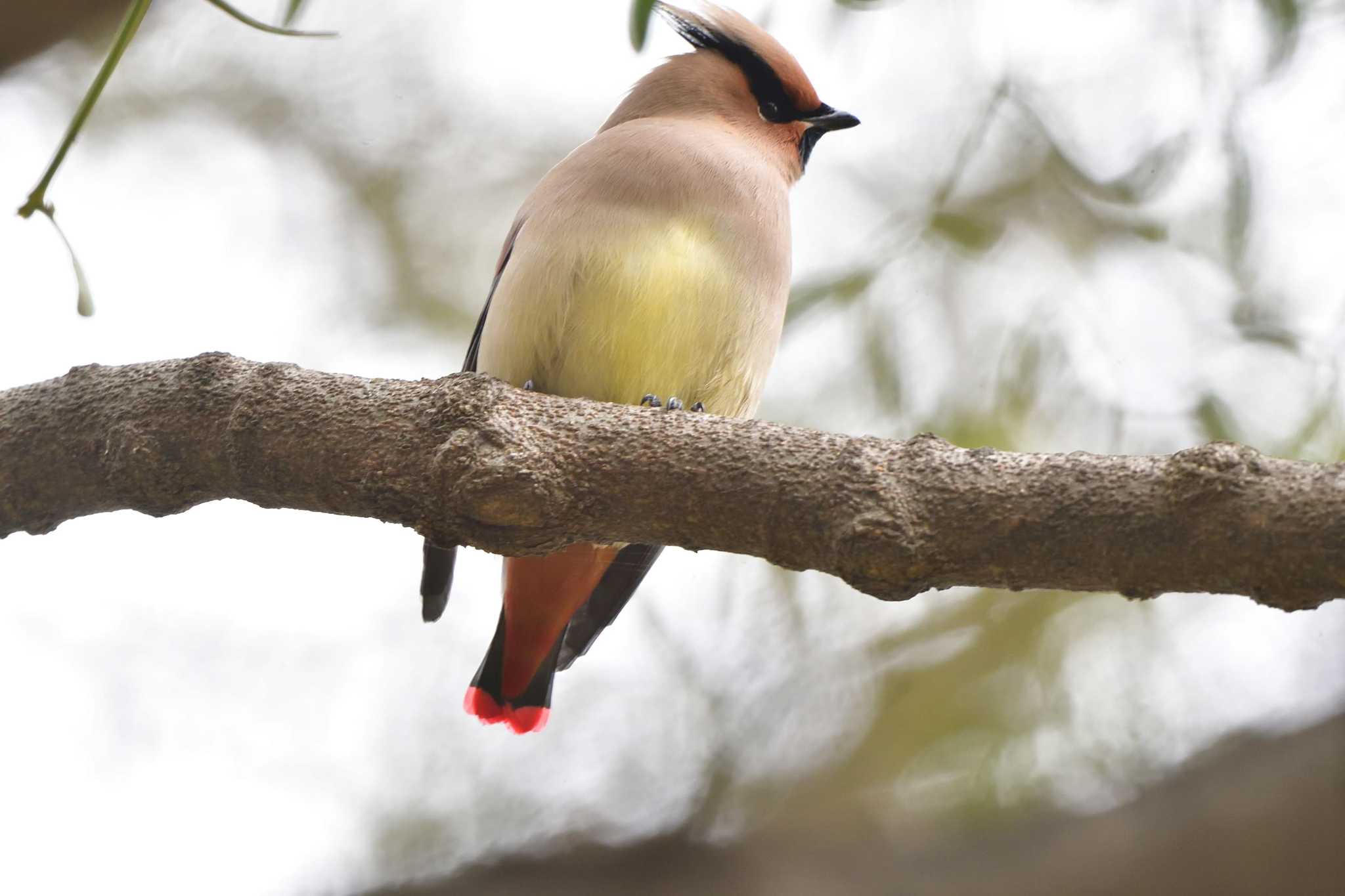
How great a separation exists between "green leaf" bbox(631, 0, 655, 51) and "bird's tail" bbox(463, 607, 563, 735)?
1.67 meters

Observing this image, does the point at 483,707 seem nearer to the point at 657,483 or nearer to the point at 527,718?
the point at 527,718

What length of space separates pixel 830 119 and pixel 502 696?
158cm

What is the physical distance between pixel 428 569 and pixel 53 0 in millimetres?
1316

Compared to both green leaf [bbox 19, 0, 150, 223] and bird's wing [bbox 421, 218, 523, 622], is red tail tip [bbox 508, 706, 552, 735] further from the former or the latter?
green leaf [bbox 19, 0, 150, 223]

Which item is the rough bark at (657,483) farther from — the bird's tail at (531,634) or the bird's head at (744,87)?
the bird's head at (744,87)

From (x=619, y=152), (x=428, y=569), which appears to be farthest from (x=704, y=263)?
(x=428, y=569)

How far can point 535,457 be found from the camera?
1.92 meters

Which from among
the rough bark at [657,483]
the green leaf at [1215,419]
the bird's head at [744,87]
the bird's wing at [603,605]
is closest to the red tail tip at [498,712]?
the bird's wing at [603,605]

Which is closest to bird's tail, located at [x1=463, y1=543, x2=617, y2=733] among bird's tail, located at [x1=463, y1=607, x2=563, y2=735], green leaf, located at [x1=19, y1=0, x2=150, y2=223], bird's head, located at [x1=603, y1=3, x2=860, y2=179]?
bird's tail, located at [x1=463, y1=607, x2=563, y2=735]

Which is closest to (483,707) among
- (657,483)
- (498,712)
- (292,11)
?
(498,712)

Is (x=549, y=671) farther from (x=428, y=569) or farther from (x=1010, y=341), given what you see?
(x=1010, y=341)

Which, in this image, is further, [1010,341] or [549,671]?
[1010,341]

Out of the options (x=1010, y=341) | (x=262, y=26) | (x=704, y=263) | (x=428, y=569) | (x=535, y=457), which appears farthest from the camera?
(x=1010, y=341)

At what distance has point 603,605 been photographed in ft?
10.6
